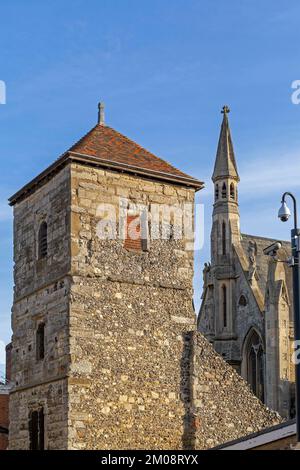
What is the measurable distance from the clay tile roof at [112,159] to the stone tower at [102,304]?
0.13ft

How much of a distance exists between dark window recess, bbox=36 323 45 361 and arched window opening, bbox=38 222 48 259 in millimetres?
1930

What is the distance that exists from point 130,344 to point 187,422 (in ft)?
8.28

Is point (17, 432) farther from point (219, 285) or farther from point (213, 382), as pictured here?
point (219, 285)

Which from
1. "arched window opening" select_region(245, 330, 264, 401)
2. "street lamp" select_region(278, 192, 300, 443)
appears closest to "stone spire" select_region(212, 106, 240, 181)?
"arched window opening" select_region(245, 330, 264, 401)

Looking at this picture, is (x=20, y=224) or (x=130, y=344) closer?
(x=130, y=344)

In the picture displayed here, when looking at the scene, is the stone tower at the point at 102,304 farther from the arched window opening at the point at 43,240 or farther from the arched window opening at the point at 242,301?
the arched window opening at the point at 242,301

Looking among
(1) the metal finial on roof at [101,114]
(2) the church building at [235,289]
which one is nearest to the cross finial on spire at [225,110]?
(2) the church building at [235,289]

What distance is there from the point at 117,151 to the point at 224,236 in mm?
22879

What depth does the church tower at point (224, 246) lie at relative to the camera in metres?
48.5

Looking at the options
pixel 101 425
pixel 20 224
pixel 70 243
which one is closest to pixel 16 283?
pixel 20 224

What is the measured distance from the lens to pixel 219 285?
4953 cm

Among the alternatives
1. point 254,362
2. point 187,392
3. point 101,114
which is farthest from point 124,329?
point 254,362
